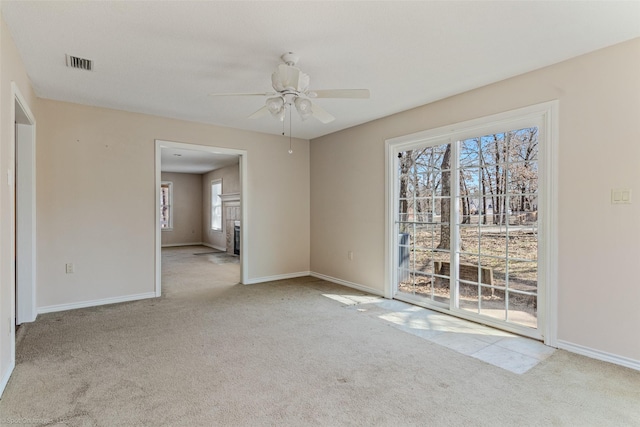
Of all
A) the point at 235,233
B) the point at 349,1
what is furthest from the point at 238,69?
the point at 235,233

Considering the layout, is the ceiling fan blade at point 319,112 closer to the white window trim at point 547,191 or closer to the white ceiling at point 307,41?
the white ceiling at point 307,41

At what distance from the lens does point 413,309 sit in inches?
161

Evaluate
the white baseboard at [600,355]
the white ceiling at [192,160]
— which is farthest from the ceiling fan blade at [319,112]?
the white ceiling at [192,160]

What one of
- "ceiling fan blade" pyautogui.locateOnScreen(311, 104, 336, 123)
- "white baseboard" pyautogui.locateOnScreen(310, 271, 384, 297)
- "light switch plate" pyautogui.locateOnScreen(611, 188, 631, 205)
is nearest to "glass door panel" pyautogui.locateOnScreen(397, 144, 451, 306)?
"white baseboard" pyautogui.locateOnScreen(310, 271, 384, 297)

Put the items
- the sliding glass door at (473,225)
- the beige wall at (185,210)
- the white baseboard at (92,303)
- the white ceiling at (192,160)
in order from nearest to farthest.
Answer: the sliding glass door at (473,225)
the white baseboard at (92,303)
the white ceiling at (192,160)
the beige wall at (185,210)

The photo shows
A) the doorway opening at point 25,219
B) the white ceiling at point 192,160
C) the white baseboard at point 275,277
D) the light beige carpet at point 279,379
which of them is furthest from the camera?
the white ceiling at point 192,160

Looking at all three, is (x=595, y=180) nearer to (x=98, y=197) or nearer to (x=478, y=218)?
(x=478, y=218)

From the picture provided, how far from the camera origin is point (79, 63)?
2980 mm

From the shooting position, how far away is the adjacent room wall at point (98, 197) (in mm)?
3947

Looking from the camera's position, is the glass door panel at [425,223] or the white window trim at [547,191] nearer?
the white window trim at [547,191]

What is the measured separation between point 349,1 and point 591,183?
7.81 ft

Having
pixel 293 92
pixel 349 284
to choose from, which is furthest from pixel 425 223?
pixel 293 92

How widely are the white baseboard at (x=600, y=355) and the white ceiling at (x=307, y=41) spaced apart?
7.91ft

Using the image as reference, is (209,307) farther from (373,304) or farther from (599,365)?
(599,365)
